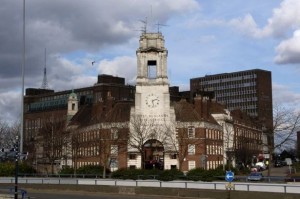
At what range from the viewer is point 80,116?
130m

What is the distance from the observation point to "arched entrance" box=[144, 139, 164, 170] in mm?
97438

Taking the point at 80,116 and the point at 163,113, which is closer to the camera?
the point at 163,113

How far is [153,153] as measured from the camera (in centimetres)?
10144

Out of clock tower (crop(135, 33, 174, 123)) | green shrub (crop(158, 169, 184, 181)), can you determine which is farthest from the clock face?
green shrub (crop(158, 169, 184, 181))

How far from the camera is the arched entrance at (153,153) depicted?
97.4 m

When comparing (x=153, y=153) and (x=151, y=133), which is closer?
(x=151, y=133)

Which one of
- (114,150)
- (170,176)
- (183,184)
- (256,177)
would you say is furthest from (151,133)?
(183,184)

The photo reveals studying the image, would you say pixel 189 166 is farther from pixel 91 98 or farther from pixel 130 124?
pixel 91 98

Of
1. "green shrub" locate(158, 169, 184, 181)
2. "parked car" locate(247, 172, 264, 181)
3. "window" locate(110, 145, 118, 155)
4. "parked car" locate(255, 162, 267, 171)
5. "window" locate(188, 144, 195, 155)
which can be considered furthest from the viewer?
"parked car" locate(255, 162, 267, 171)

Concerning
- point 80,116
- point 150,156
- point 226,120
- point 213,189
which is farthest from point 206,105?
point 213,189

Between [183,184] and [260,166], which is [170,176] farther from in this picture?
[260,166]

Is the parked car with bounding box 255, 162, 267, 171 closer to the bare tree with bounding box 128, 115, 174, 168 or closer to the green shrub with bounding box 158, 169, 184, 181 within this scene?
the bare tree with bounding box 128, 115, 174, 168

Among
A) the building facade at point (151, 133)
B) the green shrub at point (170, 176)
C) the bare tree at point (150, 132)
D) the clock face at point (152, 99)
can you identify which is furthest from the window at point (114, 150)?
the green shrub at point (170, 176)

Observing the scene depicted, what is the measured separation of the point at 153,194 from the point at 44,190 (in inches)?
546
